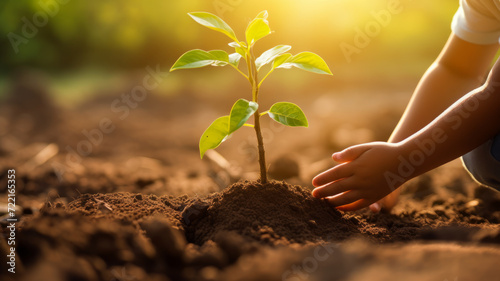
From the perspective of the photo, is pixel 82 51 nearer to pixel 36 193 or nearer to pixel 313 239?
pixel 36 193

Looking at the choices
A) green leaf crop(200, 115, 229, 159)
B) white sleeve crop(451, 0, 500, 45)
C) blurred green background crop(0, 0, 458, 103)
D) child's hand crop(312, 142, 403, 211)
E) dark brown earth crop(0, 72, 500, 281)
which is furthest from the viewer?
blurred green background crop(0, 0, 458, 103)

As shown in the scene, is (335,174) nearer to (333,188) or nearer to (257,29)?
(333,188)

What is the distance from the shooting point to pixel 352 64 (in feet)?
24.2

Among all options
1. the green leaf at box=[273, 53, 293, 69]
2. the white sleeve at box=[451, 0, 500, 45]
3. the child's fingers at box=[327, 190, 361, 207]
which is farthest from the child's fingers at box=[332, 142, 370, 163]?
the white sleeve at box=[451, 0, 500, 45]

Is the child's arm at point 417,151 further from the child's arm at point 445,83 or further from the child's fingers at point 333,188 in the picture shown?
the child's arm at point 445,83

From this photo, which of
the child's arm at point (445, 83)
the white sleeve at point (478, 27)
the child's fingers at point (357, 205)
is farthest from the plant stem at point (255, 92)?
the white sleeve at point (478, 27)

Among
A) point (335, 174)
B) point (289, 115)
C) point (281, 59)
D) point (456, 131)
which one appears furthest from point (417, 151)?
point (281, 59)

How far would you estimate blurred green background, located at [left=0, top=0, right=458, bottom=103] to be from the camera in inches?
241

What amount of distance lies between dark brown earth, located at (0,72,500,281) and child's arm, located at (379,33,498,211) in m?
0.42

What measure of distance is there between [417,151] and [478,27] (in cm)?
83

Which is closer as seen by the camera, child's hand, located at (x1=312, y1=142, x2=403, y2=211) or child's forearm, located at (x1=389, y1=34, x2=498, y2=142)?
child's hand, located at (x1=312, y1=142, x2=403, y2=211)

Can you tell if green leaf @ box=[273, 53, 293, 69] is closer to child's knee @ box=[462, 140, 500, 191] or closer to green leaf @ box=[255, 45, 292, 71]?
green leaf @ box=[255, 45, 292, 71]

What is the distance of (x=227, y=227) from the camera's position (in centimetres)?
139

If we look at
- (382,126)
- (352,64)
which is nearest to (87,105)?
(382,126)
